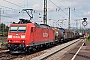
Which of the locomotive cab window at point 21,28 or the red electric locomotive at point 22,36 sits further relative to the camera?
the locomotive cab window at point 21,28

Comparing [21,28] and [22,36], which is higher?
[21,28]

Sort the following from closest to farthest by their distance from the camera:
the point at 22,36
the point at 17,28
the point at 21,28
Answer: the point at 22,36, the point at 21,28, the point at 17,28

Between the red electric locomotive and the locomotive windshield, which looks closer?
the red electric locomotive

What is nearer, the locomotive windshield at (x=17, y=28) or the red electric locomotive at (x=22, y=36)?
the red electric locomotive at (x=22, y=36)

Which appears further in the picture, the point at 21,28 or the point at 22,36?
the point at 21,28

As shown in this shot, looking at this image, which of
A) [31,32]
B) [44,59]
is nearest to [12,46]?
[31,32]

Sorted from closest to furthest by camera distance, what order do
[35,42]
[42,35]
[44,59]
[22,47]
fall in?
[44,59]
[22,47]
[35,42]
[42,35]

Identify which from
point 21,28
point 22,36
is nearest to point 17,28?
point 21,28

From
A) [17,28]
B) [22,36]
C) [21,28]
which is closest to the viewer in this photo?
Result: [22,36]

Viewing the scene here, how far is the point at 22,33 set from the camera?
21.6 m

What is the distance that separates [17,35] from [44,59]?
5398 millimetres

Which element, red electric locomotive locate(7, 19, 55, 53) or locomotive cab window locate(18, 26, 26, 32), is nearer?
red electric locomotive locate(7, 19, 55, 53)

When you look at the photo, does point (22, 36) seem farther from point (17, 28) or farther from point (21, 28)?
point (17, 28)

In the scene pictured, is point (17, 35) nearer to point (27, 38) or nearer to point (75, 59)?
point (27, 38)
